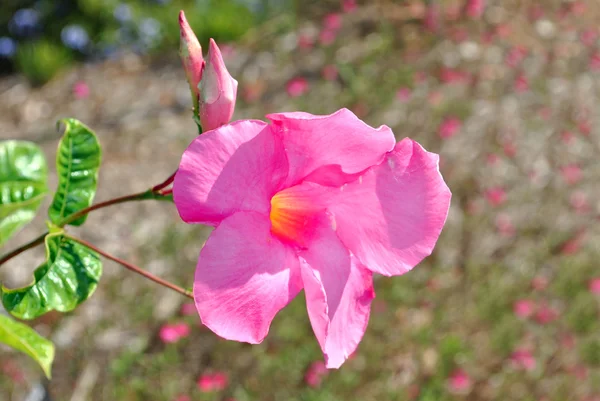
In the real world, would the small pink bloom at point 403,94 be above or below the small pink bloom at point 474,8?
below

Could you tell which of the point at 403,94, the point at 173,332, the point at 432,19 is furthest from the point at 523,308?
the point at 432,19

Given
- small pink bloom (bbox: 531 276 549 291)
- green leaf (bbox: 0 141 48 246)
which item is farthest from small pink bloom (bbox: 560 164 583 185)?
green leaf (bbox: 0 141 48 246)

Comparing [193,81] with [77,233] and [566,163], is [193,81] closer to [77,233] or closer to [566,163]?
[77,233]

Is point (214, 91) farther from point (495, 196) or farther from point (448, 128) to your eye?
point (448, 128)

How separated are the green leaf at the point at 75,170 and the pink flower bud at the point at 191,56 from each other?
0.31m

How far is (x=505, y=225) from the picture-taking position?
3553mm

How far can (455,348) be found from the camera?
2.79m

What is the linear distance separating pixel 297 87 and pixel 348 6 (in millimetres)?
1103

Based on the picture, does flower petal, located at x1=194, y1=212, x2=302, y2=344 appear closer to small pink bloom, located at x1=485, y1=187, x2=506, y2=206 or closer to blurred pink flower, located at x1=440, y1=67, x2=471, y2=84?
small pink bloom, located at x1=485, y1=187, x2=506, y2=206

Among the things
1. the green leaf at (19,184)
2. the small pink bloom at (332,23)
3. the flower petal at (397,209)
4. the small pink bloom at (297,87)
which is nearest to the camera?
the flower petal at (397,209)

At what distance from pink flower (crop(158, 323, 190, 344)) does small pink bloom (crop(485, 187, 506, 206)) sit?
1.94 metres

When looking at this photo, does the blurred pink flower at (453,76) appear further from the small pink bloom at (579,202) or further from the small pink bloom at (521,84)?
the small pink bloom at (579,202)

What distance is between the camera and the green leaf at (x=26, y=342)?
2.92 ft

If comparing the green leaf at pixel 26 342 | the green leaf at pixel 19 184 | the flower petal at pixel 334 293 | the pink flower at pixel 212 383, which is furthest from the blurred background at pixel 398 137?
the flower petal at pixel 334 293
